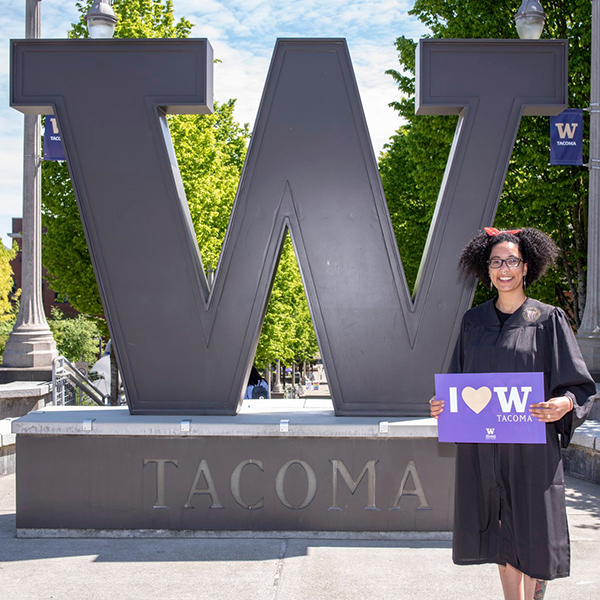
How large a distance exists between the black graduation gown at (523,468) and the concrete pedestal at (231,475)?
69.0 inches

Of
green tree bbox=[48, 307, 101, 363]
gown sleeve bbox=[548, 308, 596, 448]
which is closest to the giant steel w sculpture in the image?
gown sleeve bbox=[548, 308, 596, 448]

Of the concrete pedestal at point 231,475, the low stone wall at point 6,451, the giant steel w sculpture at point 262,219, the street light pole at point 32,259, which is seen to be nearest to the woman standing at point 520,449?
the concrete pedestal at point 231,475

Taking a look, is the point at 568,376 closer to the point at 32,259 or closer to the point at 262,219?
the point at 262,219

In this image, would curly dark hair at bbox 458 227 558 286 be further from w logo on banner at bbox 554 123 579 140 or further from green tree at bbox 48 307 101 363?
green tree at bbox 48 307 101 363

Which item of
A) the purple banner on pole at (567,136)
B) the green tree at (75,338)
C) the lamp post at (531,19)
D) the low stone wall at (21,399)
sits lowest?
the green tree at (75,338)

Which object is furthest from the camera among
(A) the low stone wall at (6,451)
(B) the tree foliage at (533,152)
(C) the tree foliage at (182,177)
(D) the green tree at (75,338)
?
(D) the green tree at (75,338)

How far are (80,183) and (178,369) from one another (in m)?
1.76

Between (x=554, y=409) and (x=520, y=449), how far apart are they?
28cm

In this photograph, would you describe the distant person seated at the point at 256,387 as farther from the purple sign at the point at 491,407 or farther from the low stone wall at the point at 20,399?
the purple sign at the point at 491,407

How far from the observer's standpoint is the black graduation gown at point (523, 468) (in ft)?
10.9

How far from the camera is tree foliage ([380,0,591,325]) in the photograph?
48.1ft

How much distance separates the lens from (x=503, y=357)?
3.51 meters

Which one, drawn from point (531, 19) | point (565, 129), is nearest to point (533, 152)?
point (565, 129)

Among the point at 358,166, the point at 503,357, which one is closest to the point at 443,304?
the point at 358,166
